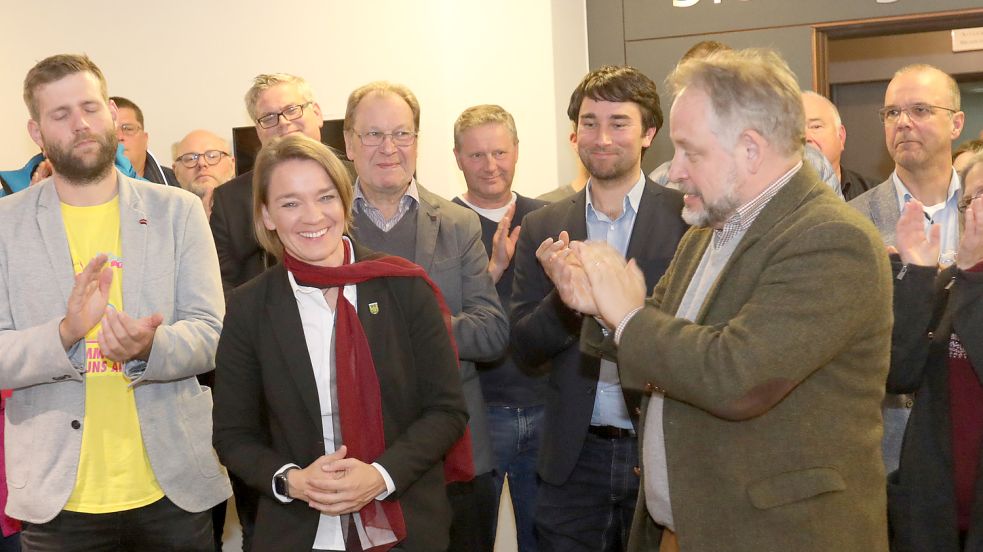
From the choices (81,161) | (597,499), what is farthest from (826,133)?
(81,161)

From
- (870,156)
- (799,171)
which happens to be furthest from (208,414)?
(870,156)

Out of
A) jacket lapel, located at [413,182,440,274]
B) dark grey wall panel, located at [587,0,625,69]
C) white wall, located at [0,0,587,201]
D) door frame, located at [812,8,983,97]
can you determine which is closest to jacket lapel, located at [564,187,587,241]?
jacket lapel, located at [413,182,440,274]

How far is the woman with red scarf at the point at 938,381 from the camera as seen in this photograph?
2.50 metres

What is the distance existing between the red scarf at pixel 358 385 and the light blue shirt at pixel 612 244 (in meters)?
0.91

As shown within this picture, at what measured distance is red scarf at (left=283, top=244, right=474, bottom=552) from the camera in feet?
7.65

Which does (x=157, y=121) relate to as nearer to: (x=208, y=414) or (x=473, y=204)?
(x=473, y=204)

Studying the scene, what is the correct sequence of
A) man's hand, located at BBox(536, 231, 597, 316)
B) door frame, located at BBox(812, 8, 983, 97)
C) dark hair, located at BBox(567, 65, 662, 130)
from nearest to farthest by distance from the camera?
1. man's hand, located at BBox(536, 231, 597, 316)
2. dark hair, located at BBox(567, 65, 662, 130)
3. door frame, located at BBox(812, 8, 983, 97)

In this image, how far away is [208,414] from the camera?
115 inches

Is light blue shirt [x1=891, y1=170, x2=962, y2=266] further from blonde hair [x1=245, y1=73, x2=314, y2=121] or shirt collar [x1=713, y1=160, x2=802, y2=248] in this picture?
blonde hair [x1=245, y1=73, x2=314, y2=121]

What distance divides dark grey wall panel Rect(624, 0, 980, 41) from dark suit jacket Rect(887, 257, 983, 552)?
290cm

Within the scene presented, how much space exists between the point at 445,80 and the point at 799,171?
3291mm

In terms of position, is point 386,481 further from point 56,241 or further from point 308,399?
point 56,241

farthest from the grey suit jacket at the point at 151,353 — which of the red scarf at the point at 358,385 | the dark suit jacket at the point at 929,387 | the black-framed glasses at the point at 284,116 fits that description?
the dark suit jacket at the point at 929,387

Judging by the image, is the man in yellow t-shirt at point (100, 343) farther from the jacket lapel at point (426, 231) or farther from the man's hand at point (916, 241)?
the man's hand at point (916, 241)
